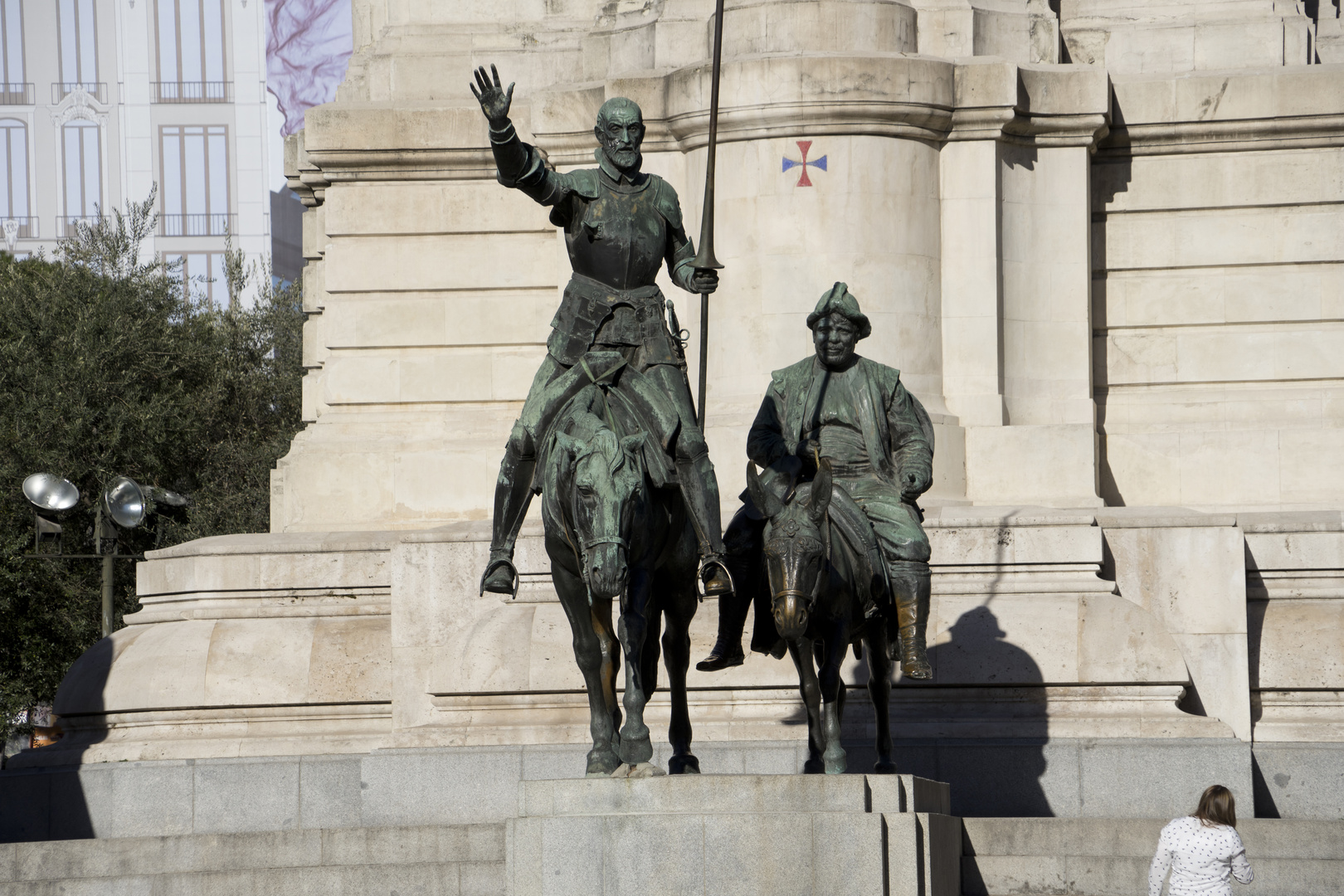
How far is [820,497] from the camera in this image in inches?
568

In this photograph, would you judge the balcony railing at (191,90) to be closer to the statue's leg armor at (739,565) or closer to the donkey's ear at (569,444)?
the statue's leg armor at (739,565)

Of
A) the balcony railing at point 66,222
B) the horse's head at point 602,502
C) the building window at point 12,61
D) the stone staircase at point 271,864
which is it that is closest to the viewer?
the horse's head at point 602,502

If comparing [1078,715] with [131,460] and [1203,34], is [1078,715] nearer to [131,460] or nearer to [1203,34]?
[1203,34]

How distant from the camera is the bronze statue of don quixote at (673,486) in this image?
14031mm

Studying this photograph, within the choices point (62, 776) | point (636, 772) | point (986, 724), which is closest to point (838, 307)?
point (636, 772)

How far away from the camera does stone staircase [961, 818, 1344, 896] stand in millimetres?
15695

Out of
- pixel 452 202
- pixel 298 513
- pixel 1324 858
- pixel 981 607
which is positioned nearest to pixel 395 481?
pixel 298 513

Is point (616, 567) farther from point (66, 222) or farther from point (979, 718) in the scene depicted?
point (66, 222)

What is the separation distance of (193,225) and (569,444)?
64.2m

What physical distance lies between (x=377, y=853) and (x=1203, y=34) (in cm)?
1147

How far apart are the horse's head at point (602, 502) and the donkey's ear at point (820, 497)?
113 cm

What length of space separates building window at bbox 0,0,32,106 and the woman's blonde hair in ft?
227

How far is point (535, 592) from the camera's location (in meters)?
19.4

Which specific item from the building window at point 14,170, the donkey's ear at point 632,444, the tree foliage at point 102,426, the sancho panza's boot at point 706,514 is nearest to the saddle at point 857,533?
the sancho panza's boot at point 706,514
